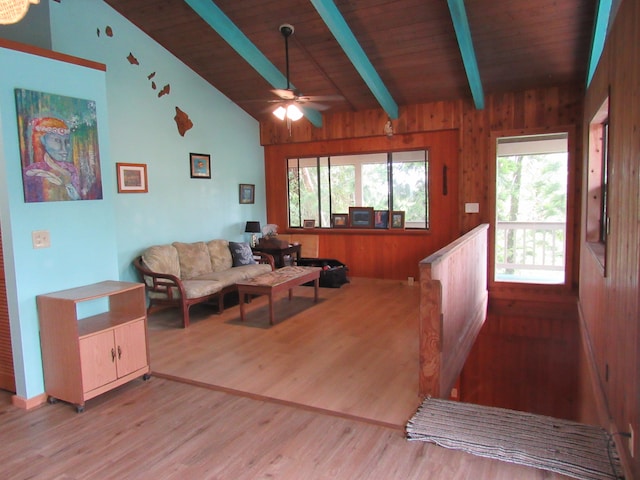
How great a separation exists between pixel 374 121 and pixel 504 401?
14.7 ft

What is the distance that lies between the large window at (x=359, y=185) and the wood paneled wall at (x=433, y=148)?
0.16 meters

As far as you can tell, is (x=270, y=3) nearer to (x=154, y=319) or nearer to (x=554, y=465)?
(x=154, y=319)

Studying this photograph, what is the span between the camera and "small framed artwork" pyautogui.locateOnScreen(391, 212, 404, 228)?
709 cm

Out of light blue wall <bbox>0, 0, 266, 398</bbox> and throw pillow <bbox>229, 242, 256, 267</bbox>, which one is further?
throw pillow <bbox>229, 242, 256, 267</bbox>

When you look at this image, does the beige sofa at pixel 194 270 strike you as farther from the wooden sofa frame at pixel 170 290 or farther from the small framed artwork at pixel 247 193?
the small framed artwork at pixel 247 193

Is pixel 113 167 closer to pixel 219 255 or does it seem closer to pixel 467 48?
pixel 219 255

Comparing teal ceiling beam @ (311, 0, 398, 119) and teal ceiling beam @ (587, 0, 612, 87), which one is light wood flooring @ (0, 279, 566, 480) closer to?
teal ceiling beam @ (311, 0, 398, 119)

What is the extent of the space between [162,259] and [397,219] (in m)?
3.60

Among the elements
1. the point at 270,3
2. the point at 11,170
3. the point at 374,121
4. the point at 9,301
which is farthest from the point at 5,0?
the point at 374,121

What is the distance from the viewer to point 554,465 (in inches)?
93.8

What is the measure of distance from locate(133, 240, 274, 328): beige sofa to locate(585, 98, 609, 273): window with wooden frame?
3957 mm

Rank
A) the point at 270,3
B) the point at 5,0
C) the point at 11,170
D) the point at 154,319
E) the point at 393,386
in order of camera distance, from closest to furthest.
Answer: the point at 5,0, the point at 11,170, the point at 393,386, the point at 270,3, the point at 154,319

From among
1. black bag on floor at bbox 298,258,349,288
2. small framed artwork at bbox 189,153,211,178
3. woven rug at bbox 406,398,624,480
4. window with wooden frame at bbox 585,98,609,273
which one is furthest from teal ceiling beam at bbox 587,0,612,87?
small framed artwork at bbox 189,153,211,178

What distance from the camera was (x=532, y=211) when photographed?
7.63 metres
